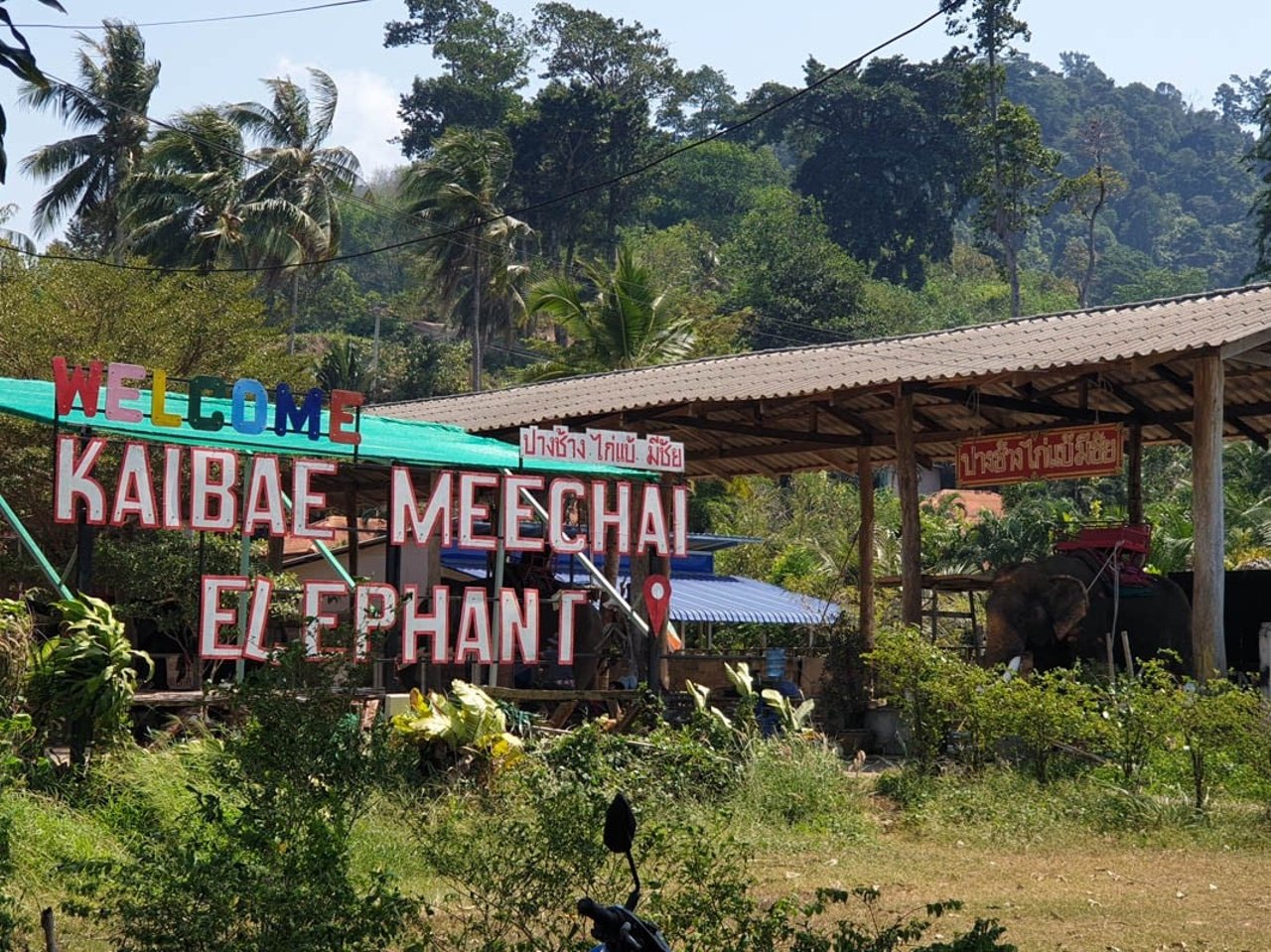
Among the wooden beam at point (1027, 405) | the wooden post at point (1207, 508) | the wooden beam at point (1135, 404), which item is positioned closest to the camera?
the wooden post at point (1207, 508)

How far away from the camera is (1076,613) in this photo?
17.5 m

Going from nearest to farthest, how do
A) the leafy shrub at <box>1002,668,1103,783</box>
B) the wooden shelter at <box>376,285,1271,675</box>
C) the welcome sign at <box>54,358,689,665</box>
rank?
1. the leafy shrub at <box>1002,668,1103,783</box>
2. the welcome sign at <box>54,358,689,665</box>
3. the wooden shelter at <box>376,285,1271,675</box>

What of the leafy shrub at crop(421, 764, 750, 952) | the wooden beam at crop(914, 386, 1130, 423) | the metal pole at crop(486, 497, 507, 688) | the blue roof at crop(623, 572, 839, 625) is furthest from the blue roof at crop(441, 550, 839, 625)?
the leafy shrub at crop(421, 764, 750, 952)

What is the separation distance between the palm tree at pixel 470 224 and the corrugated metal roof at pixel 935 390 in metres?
22.7

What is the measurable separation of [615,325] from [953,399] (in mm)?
14644

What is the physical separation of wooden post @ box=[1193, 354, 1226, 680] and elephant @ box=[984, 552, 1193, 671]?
2092 millimetres

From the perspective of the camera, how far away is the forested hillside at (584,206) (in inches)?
1641

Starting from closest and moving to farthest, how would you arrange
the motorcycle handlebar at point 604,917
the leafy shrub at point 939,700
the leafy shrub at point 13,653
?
the motorcycle handlebar at point 604,917
the leafy shrub at point 13,653
the leafy shrub at point 939,700

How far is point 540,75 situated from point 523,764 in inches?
2428

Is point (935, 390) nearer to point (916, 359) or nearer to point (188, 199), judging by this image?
point (916, 359)

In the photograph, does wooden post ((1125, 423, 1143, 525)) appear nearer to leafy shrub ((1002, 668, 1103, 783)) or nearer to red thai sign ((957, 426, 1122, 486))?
red thai sign ((957, 426, 1122, 486))

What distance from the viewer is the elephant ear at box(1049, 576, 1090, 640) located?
57.3 ft

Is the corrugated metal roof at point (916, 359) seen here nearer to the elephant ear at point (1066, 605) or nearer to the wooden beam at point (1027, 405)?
the wooden beam at point (1027, 405)

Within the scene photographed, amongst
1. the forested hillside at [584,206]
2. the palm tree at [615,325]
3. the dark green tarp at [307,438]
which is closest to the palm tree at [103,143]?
the forested hillside at [584,206]
